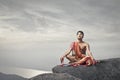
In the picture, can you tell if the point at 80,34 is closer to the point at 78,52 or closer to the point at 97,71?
the point at 78,52

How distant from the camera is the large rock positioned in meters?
18.6

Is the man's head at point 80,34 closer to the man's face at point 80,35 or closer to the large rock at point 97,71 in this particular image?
the man's face at point 80,35

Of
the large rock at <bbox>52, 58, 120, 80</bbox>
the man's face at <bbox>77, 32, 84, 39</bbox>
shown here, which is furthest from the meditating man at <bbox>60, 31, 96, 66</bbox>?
the large rock at <bbox>52, 58, 120, 80</bbox>

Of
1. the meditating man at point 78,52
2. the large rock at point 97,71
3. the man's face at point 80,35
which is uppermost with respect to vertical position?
the man's face at point 80,35

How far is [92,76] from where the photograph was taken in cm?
1878

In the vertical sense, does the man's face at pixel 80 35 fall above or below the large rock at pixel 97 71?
above

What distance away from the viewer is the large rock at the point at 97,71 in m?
18.6

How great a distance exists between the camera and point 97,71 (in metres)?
19.1

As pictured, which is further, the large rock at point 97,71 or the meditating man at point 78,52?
the meditating man at point 78,52

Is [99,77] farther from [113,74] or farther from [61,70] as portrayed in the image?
[61,70]

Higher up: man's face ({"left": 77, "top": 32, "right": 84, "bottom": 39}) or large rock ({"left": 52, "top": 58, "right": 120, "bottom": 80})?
man's face ({"left": 77, "top": 32, "right": 84, "bottom": 39})

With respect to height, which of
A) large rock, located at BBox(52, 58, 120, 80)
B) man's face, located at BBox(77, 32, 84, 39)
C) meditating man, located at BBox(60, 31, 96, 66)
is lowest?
large rock, located at BBox(52, 58, 120, 80)

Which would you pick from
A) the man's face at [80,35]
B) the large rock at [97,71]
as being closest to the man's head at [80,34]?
the man's face at [80,35]

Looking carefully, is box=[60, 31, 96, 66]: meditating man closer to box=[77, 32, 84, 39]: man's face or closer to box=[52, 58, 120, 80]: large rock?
box=[77, 32, 84, 39]: man's face
